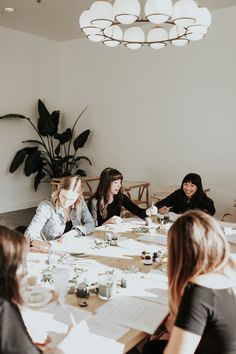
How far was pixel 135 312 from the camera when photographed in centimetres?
155

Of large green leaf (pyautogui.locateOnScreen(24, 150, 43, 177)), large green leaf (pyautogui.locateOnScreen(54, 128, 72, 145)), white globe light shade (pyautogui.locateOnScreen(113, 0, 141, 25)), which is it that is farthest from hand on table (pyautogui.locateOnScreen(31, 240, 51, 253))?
large green leaf (pyautogui.locateOnScreen(54, 128, 72, 145))

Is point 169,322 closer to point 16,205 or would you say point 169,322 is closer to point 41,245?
point 41,245

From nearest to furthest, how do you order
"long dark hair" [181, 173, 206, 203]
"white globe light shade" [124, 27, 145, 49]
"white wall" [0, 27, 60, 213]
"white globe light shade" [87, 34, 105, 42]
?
1. "white globe light shade" [87, 34, 105, 42]
2. "white globe light shade" [124, 27, 145, 49]
3. "long dark hair" [181, 173, 206, 203]
4. "white wall" [0, 27, 60, 213]

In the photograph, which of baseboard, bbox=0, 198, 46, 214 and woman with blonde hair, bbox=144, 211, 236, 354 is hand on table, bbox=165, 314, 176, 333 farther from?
baseboard, bbox=0, 198, 46, 214

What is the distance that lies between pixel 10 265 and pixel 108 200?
2214 millimetres

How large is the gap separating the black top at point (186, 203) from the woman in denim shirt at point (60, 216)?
1.11 metres

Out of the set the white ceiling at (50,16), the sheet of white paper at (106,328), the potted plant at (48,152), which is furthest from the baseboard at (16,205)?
the sheet of white paper at (106,328)

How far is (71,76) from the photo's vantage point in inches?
272

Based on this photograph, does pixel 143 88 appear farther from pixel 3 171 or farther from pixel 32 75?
pixel 3 171

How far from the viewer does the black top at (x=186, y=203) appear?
3.60 m

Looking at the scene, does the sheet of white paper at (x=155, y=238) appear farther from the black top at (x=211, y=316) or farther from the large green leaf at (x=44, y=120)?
the large green leaf at (x=44, y=120)

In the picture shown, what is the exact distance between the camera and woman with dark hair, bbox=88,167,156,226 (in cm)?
336

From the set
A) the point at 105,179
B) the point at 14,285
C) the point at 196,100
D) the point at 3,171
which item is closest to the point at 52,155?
the point at 3,171

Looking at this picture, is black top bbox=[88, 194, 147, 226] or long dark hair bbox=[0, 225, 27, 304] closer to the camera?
long dark hair bbox=[0, 225, 27, 304]
